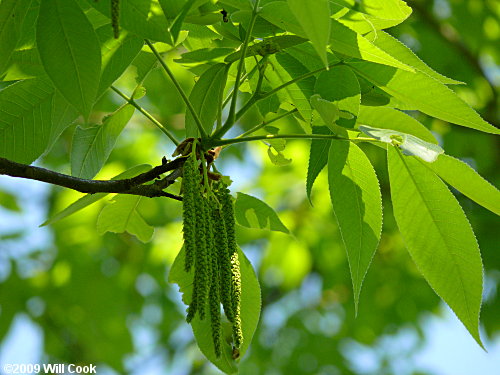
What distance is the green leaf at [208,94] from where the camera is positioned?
1.76 metres

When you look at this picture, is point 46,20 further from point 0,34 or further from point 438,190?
point 438,190

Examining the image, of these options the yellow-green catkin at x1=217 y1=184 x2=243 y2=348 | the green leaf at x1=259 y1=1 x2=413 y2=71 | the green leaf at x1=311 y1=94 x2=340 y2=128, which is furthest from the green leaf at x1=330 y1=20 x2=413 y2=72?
the yellow-green catkin at x1=217 y1=184 x2=243 y2=348

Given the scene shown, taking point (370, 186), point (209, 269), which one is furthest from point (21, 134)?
point (370, 186)

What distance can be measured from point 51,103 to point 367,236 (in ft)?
2.93

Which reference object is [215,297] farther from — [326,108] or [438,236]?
[438,236]

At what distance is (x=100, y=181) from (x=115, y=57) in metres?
0.32

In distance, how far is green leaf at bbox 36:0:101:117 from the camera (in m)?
1.40

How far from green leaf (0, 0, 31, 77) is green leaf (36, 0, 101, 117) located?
0.06m

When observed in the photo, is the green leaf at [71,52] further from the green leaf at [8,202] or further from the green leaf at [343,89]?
the green leaf at [8,202]

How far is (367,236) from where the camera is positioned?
5.79 feet

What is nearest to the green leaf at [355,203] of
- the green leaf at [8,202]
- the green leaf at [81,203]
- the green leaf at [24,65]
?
the green leaf at [81,203]

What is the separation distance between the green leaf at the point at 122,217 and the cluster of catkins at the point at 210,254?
57cm

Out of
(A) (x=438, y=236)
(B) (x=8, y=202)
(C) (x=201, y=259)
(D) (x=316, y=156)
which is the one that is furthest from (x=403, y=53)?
(B) (x=8, y=202)

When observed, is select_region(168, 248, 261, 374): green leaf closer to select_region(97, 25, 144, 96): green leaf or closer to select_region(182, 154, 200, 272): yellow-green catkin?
select_region(182, 154, 200, 272): yellow-green catkin
